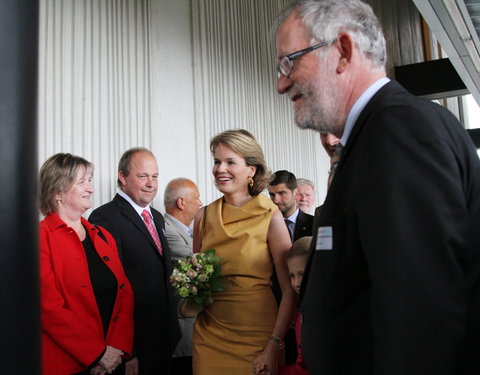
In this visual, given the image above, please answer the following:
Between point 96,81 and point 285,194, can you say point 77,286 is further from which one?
point 96,81

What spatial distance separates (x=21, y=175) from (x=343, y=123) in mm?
1158

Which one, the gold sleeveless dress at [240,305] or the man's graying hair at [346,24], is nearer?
the man's graying hair at [346,24]

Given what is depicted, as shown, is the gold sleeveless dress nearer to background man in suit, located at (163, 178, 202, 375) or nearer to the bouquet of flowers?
the bouquet of flowers

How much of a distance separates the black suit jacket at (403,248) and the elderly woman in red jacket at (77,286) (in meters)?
2.09

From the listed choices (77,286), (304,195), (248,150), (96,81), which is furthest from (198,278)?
(304,195)

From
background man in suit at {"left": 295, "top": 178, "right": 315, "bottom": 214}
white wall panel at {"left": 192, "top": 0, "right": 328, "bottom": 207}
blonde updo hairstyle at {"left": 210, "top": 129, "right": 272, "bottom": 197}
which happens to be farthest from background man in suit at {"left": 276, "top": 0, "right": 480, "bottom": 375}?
white wall panel at {"left": 192, "top": 0, "right": 328, "bottom": 207}

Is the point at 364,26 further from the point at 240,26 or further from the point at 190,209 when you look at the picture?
the point at 240,26

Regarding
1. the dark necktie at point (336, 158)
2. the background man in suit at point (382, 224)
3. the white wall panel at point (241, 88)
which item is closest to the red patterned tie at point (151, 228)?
the dark necktie at point (336, 158)

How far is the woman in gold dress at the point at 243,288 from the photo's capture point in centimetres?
302

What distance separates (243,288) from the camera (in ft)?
10.2

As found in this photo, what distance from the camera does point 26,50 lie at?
0.64 metres

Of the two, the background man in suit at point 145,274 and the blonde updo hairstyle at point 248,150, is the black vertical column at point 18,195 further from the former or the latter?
the background man in suit at point 145,274

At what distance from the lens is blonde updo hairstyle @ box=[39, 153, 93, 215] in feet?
11.2

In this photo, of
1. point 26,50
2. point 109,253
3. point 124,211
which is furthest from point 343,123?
point 124,211
